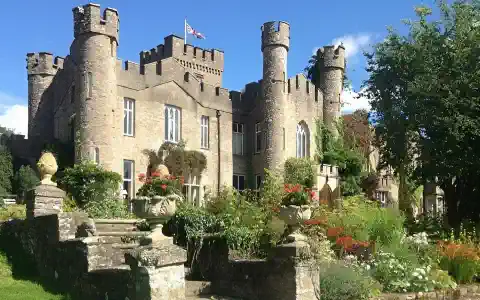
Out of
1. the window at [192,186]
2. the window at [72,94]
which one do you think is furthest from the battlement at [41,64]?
the window at [192,186]

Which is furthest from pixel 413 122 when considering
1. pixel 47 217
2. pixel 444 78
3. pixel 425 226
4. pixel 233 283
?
pixel 47 217

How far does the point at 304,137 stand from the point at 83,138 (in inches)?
548

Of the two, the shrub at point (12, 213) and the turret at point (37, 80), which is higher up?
the turret at point (37, 80)

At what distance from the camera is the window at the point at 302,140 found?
32938 millimetres

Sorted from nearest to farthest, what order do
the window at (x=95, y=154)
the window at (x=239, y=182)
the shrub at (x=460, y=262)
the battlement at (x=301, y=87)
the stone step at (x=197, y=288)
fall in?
the stone step at (x=197, y=288) < the shrub at (x=460, y=262) < the window at (x=95, y=154) < the window at (x=239, y=182) < the battlement at (x=301, y=87)

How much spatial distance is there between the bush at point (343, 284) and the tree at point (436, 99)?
970cm

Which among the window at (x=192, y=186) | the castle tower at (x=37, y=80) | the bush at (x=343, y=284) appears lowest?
the bush at (x=343, y=284)

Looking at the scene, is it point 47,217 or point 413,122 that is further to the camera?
point 413,122

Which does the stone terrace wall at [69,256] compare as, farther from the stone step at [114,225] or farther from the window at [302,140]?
the window at [302,140]

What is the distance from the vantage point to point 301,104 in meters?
33.0

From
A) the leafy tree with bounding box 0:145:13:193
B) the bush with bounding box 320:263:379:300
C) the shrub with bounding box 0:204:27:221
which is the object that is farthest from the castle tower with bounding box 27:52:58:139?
the bush with bounding box 320:263:379:300

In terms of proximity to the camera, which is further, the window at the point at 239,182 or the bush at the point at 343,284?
the window at the point at 239,182

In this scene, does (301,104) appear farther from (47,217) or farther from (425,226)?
(47,217)

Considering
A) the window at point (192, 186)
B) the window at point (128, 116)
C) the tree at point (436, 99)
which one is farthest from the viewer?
the window at point (192, 186)
